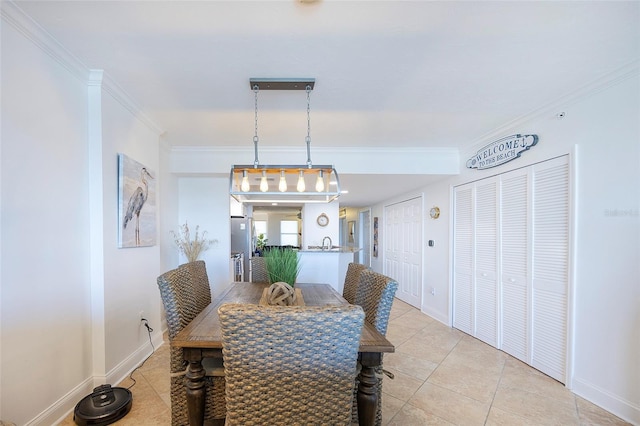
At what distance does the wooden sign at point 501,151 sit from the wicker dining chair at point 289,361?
8.83 ft

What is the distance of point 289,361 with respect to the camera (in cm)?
108

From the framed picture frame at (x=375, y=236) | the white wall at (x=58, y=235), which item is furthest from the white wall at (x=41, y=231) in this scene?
the framed picture frame at (x=375, y=236)

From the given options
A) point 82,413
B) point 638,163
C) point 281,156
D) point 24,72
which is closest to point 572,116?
point 638,163

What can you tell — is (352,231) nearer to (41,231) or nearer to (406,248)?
(406,248)

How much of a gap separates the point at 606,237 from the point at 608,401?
3.86ft

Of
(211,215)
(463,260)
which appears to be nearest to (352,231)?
(463,260)

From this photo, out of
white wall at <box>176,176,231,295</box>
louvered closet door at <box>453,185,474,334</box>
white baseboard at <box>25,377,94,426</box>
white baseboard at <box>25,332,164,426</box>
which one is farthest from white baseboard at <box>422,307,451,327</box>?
white baseboard at <box>25,377,94,426</box>

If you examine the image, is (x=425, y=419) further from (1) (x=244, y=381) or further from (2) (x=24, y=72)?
(2) (x=24, y=72)

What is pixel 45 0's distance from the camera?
140 cm

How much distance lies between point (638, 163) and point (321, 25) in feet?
7.50

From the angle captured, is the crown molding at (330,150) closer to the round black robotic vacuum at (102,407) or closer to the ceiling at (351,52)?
the ceiling at (351,52)

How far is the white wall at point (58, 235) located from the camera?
151cm

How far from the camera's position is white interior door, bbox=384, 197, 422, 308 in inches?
190

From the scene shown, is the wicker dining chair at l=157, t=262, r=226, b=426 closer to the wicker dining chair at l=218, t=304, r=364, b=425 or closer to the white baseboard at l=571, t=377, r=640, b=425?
the wicker dining chair at l=218, t=304, r=364, b=425
